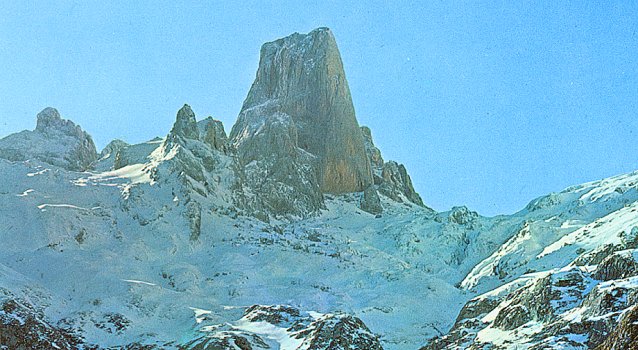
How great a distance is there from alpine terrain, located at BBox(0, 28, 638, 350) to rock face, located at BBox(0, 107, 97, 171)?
55cm

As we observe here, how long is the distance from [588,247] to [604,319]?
35746 millimetres

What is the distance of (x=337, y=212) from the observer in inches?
4700

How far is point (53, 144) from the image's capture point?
416 ft

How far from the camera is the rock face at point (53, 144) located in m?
119

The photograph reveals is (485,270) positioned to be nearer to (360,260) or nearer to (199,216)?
(360,260)

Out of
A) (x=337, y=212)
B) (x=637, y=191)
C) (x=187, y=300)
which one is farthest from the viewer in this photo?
(x=337, y=212)

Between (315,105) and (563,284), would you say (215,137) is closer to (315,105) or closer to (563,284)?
(315,105)

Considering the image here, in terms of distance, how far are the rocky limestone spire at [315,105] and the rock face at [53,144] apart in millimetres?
29169

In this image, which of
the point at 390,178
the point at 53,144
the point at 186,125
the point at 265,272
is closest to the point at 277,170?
the point at 186,125

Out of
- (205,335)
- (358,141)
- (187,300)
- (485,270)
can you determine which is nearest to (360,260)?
(485,270)

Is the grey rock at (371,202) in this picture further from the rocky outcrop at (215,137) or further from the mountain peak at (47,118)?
the mountain peak at (47,118)

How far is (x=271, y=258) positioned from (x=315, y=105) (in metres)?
77.5

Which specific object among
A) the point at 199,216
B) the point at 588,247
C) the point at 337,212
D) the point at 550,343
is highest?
the point at 337,212

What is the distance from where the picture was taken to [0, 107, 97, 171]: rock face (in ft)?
390
